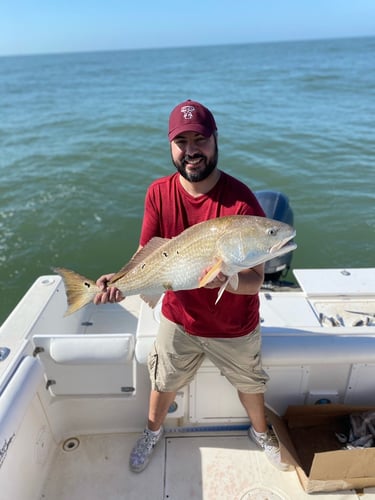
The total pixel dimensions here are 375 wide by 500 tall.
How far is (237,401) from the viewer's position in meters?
3.14

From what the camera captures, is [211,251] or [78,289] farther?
[78,289]

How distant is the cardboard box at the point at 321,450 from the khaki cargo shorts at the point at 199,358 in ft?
1.83

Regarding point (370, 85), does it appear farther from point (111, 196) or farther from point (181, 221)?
point (181, 221)

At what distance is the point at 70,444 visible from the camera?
10.4ft

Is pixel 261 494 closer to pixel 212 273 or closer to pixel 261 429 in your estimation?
pixel 261 429

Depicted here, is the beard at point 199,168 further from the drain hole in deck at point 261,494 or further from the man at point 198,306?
the drain hole in deck at point 261,494

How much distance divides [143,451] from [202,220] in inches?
76.6

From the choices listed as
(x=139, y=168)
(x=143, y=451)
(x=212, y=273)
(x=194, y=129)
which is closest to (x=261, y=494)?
(x=143, y=451)

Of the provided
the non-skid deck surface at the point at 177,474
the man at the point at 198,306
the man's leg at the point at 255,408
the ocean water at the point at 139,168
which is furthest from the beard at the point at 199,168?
→ the ocean water at the point at 139,168

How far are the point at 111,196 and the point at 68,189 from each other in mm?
1554

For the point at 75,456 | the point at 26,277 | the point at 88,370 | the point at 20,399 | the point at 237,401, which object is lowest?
the point at 26,277

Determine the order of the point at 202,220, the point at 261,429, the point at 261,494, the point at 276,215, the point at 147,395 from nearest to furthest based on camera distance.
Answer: the point at 202,220 → the point at 261,494 → the point at 261,429 → the point at 147,395 → the point at 276,215

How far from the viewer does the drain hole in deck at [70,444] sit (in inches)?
124

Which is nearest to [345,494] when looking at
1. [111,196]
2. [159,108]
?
[111,196]
